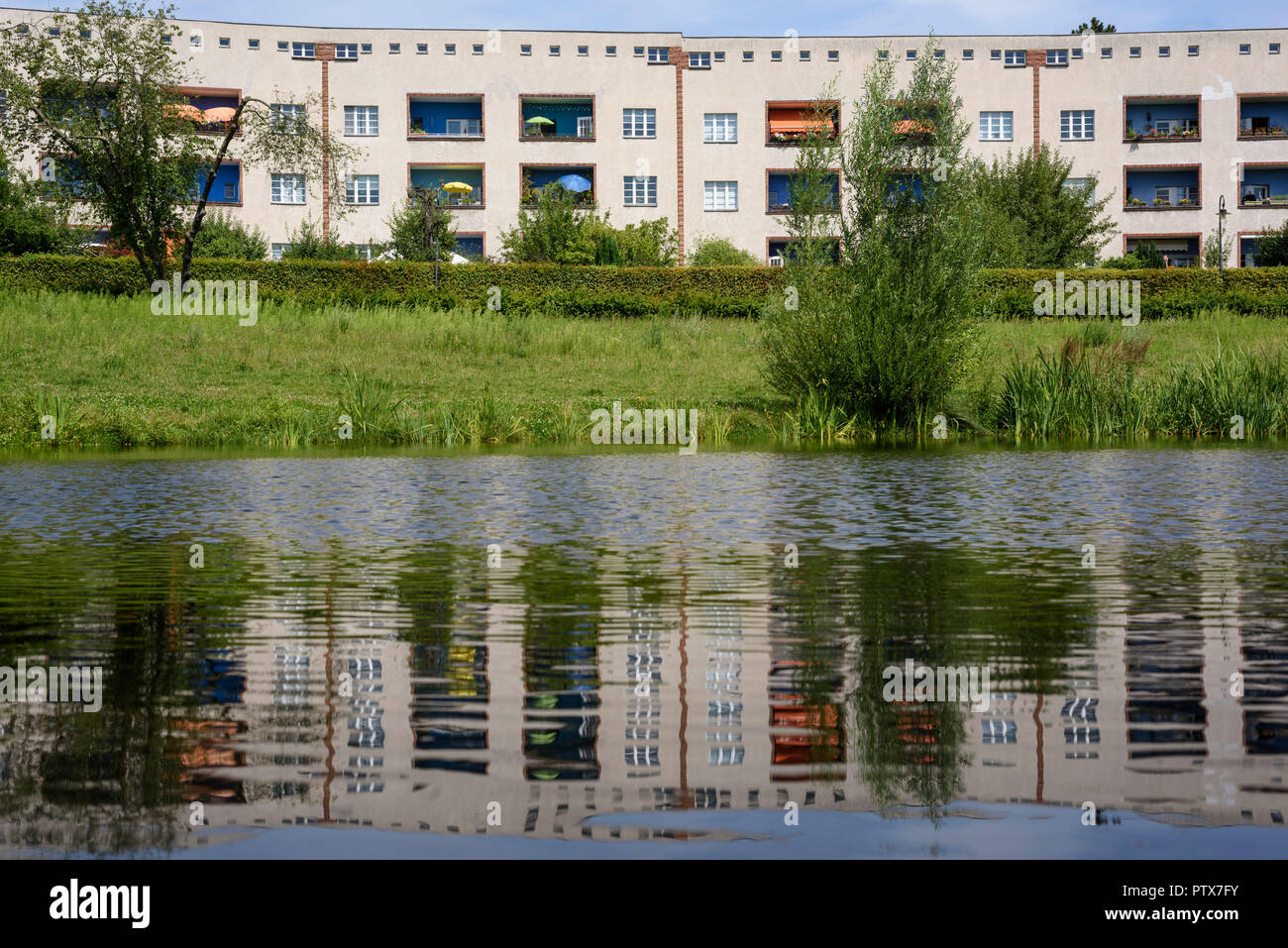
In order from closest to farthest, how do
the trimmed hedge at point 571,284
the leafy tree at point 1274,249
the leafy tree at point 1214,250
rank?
1. the trimmed hedge at point 571,284
2. the leafy tree at point 1274,249
3. the leafy tree at point 1214,250

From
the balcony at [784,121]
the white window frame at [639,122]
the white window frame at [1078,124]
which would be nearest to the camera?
the balcony at [784,121]

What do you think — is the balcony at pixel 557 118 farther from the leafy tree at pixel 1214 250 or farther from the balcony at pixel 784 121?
the leafy tree at pixel 1214 250

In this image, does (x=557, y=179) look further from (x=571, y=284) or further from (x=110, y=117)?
(x=110, y=117)

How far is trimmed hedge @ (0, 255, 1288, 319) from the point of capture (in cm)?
4612

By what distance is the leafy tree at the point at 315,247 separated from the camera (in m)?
60.1

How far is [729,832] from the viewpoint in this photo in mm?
3525

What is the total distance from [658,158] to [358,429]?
46.7 m

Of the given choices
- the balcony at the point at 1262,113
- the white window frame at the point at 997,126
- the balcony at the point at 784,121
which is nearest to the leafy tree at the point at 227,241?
the balcony at the point at 784,121

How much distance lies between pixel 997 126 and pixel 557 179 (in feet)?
74.7

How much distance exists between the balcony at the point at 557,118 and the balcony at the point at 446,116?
2.42 metres

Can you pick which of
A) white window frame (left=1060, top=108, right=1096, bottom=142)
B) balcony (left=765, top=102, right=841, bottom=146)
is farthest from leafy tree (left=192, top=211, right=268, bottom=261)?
white window frame (left=1060, top=108, right=1096, bottom=142)

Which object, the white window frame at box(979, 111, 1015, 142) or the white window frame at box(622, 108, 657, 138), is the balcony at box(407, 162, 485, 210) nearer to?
the white window frame at box(622, 108, 657, 138)

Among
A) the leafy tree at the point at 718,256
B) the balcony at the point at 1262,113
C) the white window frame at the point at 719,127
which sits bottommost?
the leafy tree at the point at 718,256
